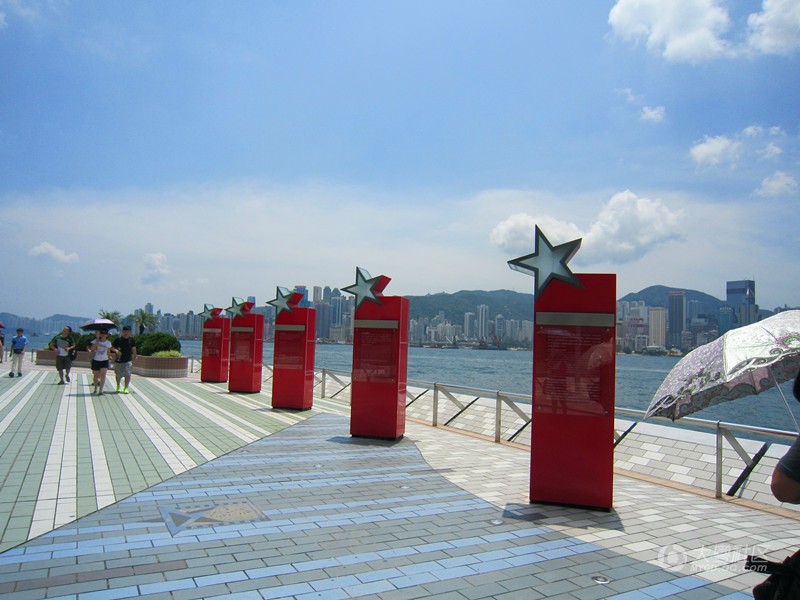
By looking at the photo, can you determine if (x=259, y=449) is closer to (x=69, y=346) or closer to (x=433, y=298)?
(x=69, y=346)

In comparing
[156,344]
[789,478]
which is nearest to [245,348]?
[156,344]

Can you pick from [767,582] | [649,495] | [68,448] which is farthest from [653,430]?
[68,448]

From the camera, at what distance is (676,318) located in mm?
33531

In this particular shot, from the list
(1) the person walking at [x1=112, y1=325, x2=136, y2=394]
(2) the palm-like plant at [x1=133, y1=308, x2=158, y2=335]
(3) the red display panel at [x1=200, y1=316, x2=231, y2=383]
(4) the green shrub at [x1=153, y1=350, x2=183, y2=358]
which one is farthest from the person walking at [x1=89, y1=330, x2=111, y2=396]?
(2) the palm-like plant at [x1=133, y1=308, x2=158, y2=335]

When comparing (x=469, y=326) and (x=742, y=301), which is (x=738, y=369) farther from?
(x=469, y=326)

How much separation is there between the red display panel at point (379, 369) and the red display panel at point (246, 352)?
763 cm

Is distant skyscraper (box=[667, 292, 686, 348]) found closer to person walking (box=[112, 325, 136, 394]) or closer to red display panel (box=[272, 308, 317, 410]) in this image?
red display panel (box=[272, 308, 317, 410])

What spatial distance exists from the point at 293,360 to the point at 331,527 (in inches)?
360

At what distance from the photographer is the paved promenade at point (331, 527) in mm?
4145

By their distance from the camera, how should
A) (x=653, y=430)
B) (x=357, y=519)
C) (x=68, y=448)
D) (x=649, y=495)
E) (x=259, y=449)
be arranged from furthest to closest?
(x=653, y=430) < (x=259, y=449) < (x=68, y=448) < (x=649, y=495) < (x=357, y=519)

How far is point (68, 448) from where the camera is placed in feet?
27.6

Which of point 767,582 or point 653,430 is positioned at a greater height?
point 767,582

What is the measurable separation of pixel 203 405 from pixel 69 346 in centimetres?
614

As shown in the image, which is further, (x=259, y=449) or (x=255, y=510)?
(x=259, y=449)
